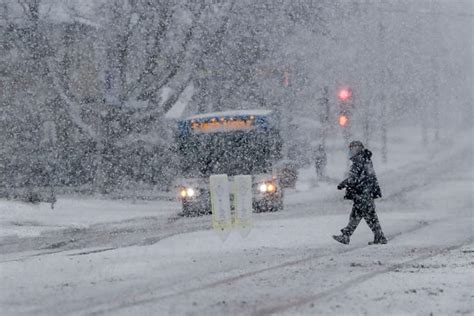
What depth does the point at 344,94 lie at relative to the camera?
2616cm

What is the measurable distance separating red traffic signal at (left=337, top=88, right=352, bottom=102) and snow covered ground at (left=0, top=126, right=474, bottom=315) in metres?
5.47

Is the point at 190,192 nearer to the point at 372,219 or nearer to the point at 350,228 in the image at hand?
the point at 350,228

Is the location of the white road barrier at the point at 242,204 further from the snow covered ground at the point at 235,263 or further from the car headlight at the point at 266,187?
the car headlight at the point at 266,187

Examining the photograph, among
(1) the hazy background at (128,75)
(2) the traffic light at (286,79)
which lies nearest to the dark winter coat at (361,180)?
(1) the hazy background at (128,75)

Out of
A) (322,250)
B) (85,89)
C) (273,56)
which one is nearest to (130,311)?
(322,250)

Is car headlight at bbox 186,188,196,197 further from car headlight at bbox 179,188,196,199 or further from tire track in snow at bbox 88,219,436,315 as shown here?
tire track in snow at bbox 88,219,436,315

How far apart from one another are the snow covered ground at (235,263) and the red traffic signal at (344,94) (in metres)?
5.47

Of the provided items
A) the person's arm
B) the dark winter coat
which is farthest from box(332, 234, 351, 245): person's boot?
the person's arm

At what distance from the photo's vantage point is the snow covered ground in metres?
7.70

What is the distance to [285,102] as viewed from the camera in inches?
1457

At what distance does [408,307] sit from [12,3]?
77.6ft

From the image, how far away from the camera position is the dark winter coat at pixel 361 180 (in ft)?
42.1

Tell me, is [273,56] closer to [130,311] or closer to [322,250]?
[322,250]

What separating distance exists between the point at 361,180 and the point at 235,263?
308 centimetres
